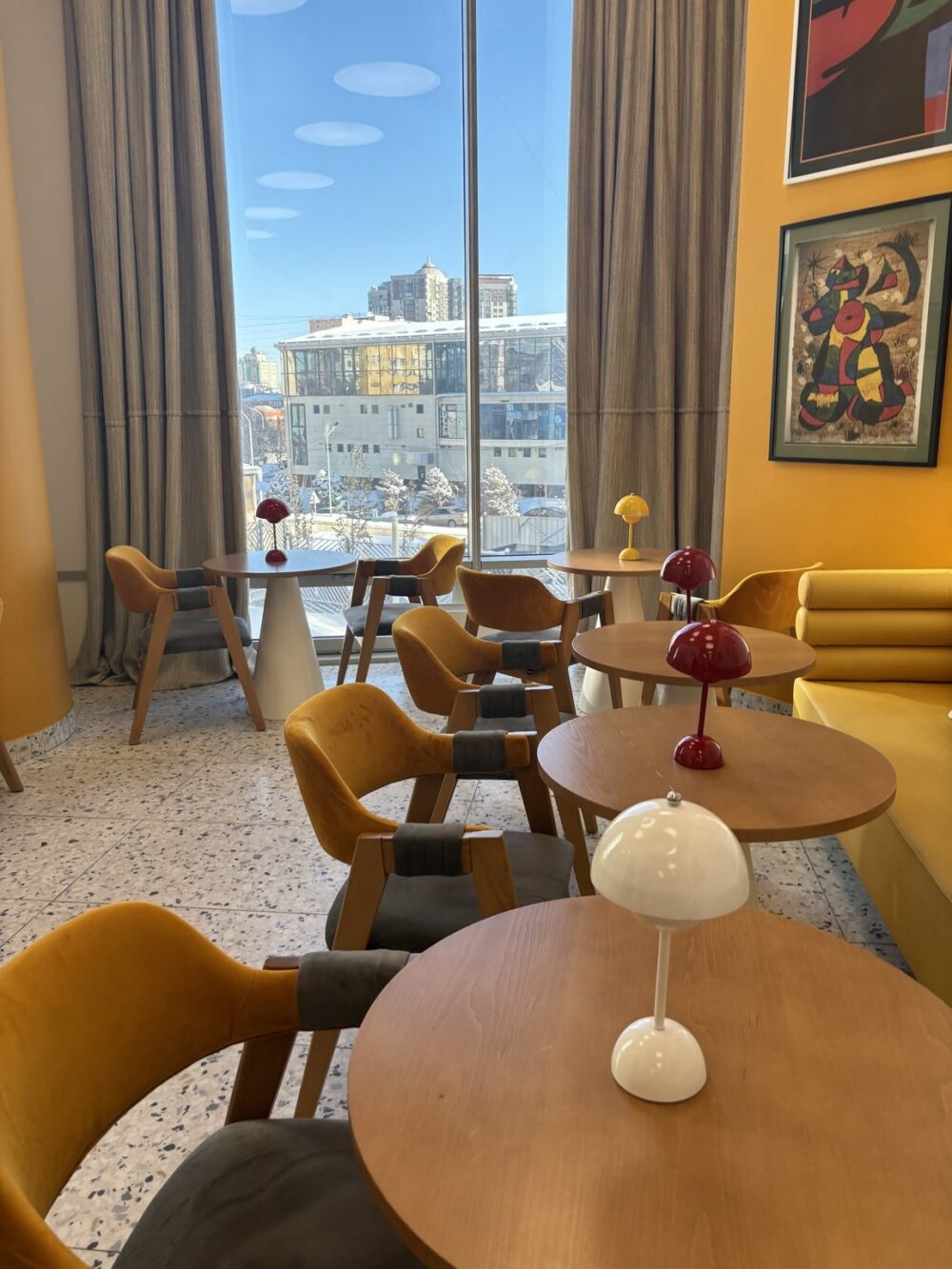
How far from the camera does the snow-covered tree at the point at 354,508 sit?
17.4 feet

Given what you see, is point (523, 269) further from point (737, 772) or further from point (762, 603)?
point (737, 772)

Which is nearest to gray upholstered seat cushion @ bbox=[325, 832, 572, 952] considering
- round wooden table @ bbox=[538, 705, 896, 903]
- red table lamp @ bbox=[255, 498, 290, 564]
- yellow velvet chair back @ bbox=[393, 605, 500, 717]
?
round wooden table @ bbox=[538, 705, 896, 903]

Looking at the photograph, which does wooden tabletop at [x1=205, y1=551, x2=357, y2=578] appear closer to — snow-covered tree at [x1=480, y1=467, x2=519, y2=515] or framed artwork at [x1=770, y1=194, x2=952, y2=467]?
snow-covered tree at [x1=480, y1=467, x2=519, y2=515]

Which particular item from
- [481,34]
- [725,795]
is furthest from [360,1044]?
[481,34]

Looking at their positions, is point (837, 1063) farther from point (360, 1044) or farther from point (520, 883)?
point (520, 883)

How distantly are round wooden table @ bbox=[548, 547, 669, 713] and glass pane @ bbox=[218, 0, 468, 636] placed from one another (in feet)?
4.63

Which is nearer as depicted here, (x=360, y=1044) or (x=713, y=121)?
(x=360, y=1044)

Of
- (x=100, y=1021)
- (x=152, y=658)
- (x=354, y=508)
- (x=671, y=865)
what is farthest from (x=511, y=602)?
(x=671, y=865)

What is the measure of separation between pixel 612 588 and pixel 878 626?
126 cm

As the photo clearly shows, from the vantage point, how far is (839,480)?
3867 mm

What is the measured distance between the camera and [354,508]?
5.35 meters

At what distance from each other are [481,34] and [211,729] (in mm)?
3749

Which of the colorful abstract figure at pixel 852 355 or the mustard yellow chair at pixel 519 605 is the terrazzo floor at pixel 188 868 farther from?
the colorful abstract figure at pixel 852 355

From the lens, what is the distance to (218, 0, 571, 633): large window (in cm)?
471
